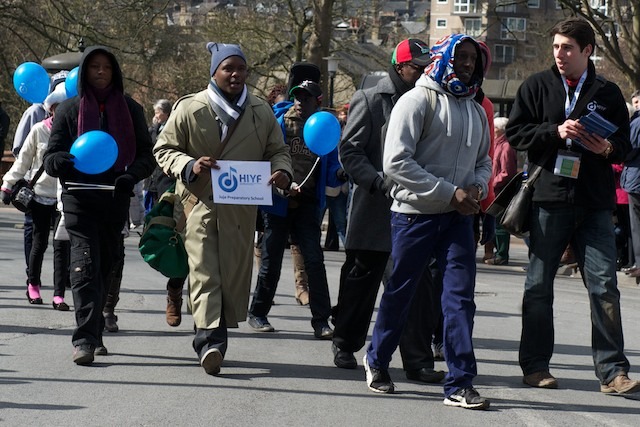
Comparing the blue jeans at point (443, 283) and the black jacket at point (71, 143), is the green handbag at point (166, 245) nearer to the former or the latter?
the black jacket at point (71, 143)

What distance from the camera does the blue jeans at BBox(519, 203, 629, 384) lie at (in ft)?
24.2

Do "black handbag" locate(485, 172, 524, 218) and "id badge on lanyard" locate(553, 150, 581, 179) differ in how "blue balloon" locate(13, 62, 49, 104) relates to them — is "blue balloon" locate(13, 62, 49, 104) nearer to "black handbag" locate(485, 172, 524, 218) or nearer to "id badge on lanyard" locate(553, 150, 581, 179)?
"black handbag" locate(485, 172, 524, 218)

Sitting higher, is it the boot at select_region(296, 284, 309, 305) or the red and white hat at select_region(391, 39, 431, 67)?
the red and white hat at select_region(391, 39, 431, 67)

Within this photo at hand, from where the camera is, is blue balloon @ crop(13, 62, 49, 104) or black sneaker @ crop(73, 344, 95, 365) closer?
black sneaker @ crop(73, 344, 95, 365)

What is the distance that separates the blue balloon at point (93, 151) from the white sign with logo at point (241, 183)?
67 cm

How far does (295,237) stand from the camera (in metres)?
9.80

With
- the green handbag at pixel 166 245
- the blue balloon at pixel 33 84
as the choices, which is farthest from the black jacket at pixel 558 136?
the blue balloon at pixel 33 84

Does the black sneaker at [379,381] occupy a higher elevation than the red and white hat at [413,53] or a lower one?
lower

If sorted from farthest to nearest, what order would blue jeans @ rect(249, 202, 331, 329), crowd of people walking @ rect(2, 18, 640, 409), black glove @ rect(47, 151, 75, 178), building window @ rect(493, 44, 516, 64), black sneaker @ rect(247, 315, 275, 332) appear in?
building window @ rect(493, 44, 516, 64), black sneaker @ rect(247, 315, 275, 332), blue jeans @ rect(249, 202, 331, 329), black glove @ rect(47, 151, 75, 178), crowd of people walking @ rect(2, 18, 640, 409)

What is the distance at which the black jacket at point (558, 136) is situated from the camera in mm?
7418

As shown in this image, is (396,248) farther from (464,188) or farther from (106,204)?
(106,204)

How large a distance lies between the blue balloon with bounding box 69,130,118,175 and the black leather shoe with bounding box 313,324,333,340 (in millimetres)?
2395

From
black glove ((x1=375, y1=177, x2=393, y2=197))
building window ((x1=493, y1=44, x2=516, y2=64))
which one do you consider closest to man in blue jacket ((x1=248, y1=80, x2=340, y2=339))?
black glove ((x1=375, y1=177, x2=393, y2=197))

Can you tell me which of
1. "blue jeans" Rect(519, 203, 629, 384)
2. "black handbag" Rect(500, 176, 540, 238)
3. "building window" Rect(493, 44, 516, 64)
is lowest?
"building window" Rect(493, 44, 516, 64)
